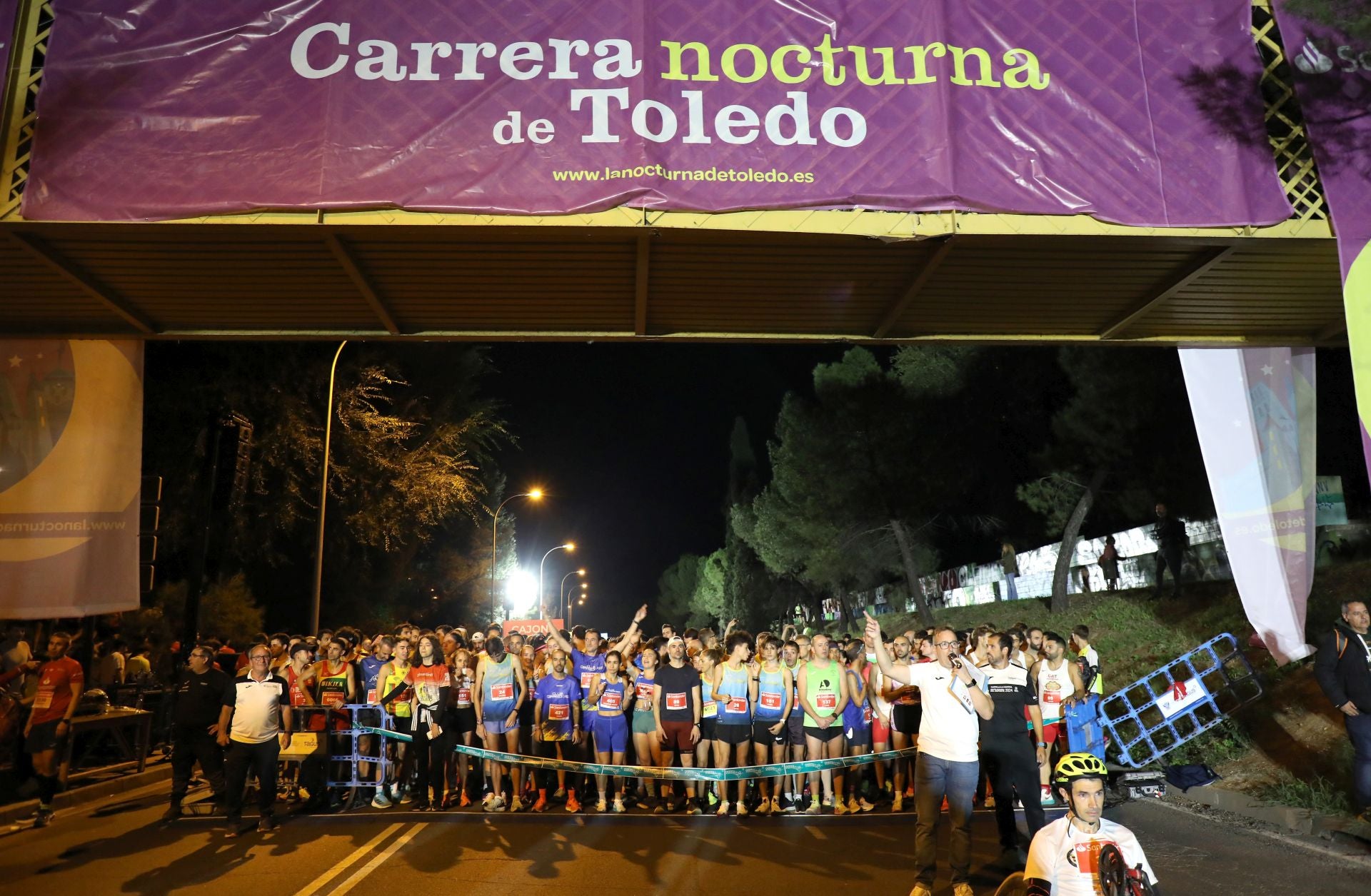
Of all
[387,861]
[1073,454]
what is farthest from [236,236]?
[1073,454]

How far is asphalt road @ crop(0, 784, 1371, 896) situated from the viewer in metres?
7.18

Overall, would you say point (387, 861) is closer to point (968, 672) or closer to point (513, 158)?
point (968, 672)

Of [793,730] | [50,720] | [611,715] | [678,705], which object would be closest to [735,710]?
[678,705]

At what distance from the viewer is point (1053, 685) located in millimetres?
11102

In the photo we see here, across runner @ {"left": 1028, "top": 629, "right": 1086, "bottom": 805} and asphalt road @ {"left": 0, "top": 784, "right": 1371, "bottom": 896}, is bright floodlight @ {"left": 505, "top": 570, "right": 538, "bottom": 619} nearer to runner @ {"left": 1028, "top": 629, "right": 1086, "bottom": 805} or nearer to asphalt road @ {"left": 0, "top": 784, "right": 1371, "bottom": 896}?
asphalt road @ {"left": 0, "top": 784, "right": 1371, "bottom": 896}

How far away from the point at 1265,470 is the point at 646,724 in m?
7.07

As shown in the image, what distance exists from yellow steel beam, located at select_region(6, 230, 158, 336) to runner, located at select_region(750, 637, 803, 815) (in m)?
7.20

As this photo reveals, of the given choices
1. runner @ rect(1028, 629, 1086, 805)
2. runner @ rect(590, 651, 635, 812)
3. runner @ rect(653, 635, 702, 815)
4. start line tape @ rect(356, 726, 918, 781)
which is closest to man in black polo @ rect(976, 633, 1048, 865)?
start line tape @ rect(356, 726, 918, 781)

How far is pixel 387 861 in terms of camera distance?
26.2 ft

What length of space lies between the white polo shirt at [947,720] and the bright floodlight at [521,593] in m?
58.2

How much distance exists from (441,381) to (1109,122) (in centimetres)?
2338

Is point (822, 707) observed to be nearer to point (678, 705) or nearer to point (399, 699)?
point (678, 705)

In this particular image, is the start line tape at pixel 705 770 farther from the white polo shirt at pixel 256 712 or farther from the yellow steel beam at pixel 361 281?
the yellow steel beam at pixel 361 281

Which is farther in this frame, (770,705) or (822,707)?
(770,705)
